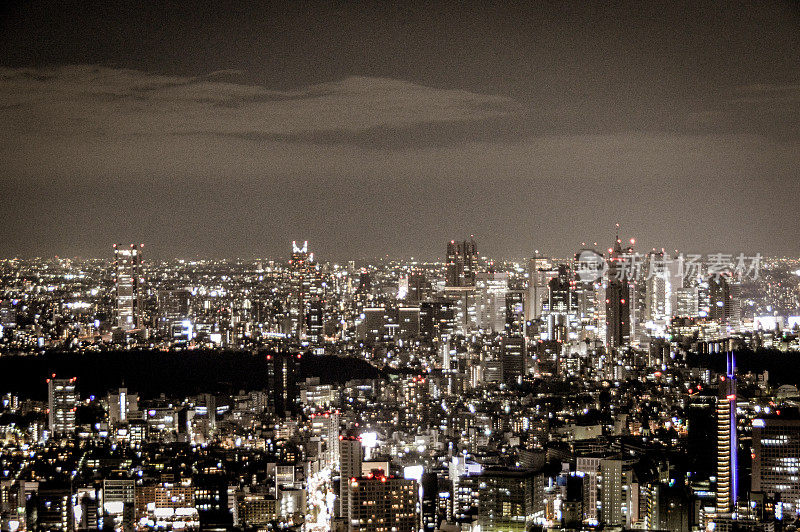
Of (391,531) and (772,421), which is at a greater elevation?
(772,421)

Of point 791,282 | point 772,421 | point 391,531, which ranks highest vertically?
point 791,282

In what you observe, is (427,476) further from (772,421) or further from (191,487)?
(772,421)

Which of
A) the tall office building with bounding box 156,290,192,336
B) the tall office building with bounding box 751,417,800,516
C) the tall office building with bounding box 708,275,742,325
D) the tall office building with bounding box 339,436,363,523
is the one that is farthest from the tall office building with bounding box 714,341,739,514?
the tall office building with bounding box 156,290,192,336

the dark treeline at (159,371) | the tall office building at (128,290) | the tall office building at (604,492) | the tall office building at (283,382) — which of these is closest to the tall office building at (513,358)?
the dark treeline at (159,371)

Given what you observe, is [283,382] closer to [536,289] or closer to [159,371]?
[159,371]

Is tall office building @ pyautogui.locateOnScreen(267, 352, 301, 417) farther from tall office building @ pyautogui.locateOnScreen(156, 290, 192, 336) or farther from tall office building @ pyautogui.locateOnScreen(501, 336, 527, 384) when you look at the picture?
tall office building @ pyautogui.locateOnScreen(501, 336, 527, 384)

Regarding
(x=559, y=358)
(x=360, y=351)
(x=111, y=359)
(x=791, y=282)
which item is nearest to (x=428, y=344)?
Answer: (x=360, y=351)

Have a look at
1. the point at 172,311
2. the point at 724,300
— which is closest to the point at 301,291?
the point at 172,311
